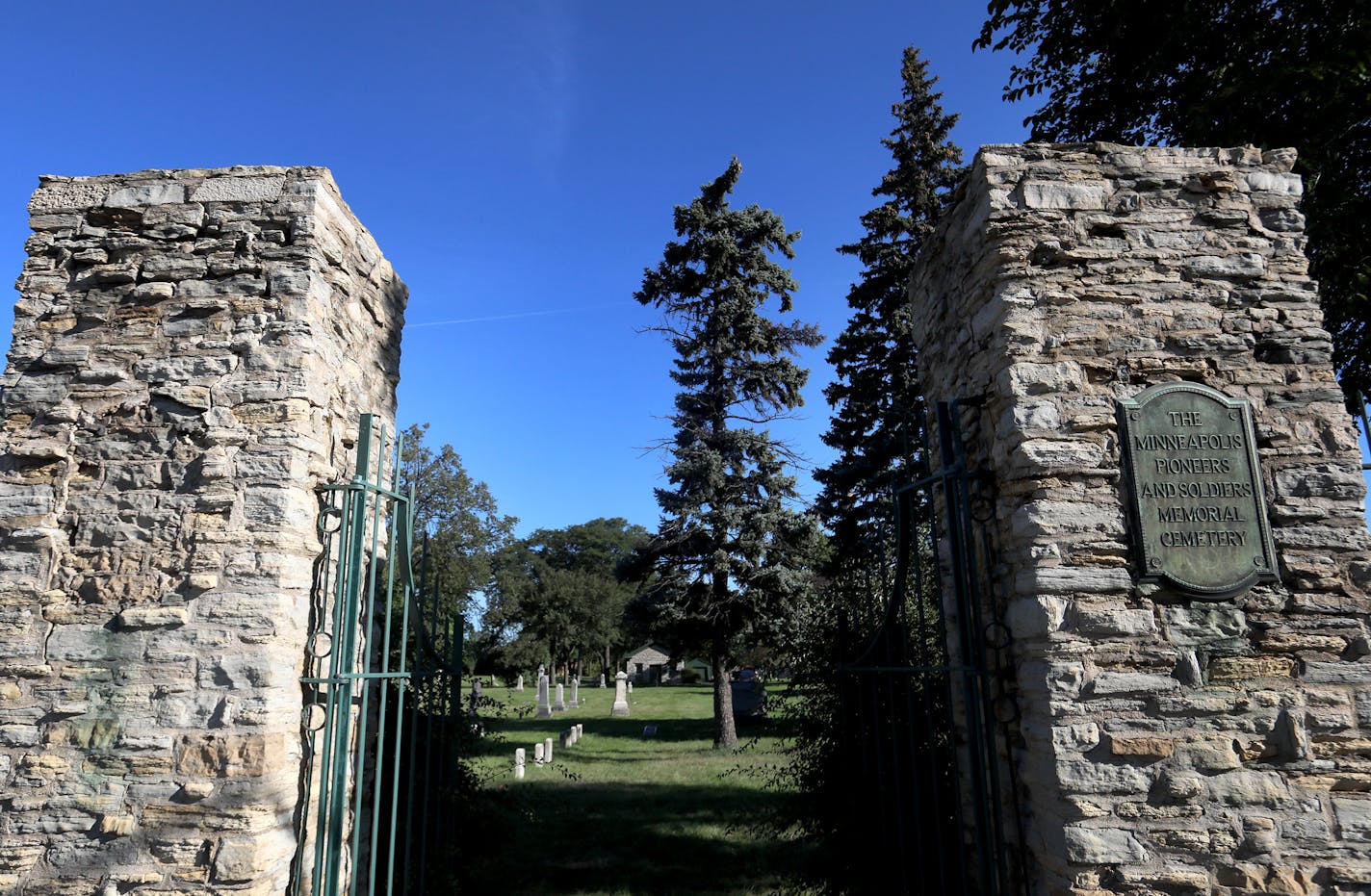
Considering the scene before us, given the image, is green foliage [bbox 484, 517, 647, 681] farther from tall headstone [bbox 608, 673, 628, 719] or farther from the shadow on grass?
the shadow on grass

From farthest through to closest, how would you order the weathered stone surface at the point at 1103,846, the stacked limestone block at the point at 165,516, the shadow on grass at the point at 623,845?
the shadow on grass at the point at 623,845 → the stacked limestone block at the point at 165,516 → the weathered stone surface at the point at 1103,846

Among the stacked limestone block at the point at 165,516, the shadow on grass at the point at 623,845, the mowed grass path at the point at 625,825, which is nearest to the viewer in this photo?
the stacked limestone block at the point at 165,516

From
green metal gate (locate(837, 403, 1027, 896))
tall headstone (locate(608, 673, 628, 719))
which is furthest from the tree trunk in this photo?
green metal gate (locate(837, 403, 1027, 896))

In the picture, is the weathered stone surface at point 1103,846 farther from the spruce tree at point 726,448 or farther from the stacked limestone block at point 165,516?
the spruce tree at point 726,448

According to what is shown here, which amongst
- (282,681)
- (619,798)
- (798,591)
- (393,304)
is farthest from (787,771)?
(798,591)

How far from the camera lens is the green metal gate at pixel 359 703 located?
3.58 meters

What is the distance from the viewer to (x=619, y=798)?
10711mm

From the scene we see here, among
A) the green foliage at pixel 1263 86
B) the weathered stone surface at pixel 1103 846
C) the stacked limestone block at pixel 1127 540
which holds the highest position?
the green foliage at pixel 1263 86

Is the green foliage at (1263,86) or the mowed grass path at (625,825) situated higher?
the green foliage at (1263,86)

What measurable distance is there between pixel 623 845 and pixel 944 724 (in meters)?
4.48

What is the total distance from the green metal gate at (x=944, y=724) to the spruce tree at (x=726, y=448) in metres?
10.4

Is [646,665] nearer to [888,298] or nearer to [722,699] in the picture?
[722,699]

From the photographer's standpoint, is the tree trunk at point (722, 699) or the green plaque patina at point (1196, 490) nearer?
the green plaque patina at point (1196, 490)

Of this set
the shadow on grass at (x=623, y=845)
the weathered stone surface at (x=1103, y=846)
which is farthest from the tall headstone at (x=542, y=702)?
the weathered stone surface at (x=1103, y=846)
